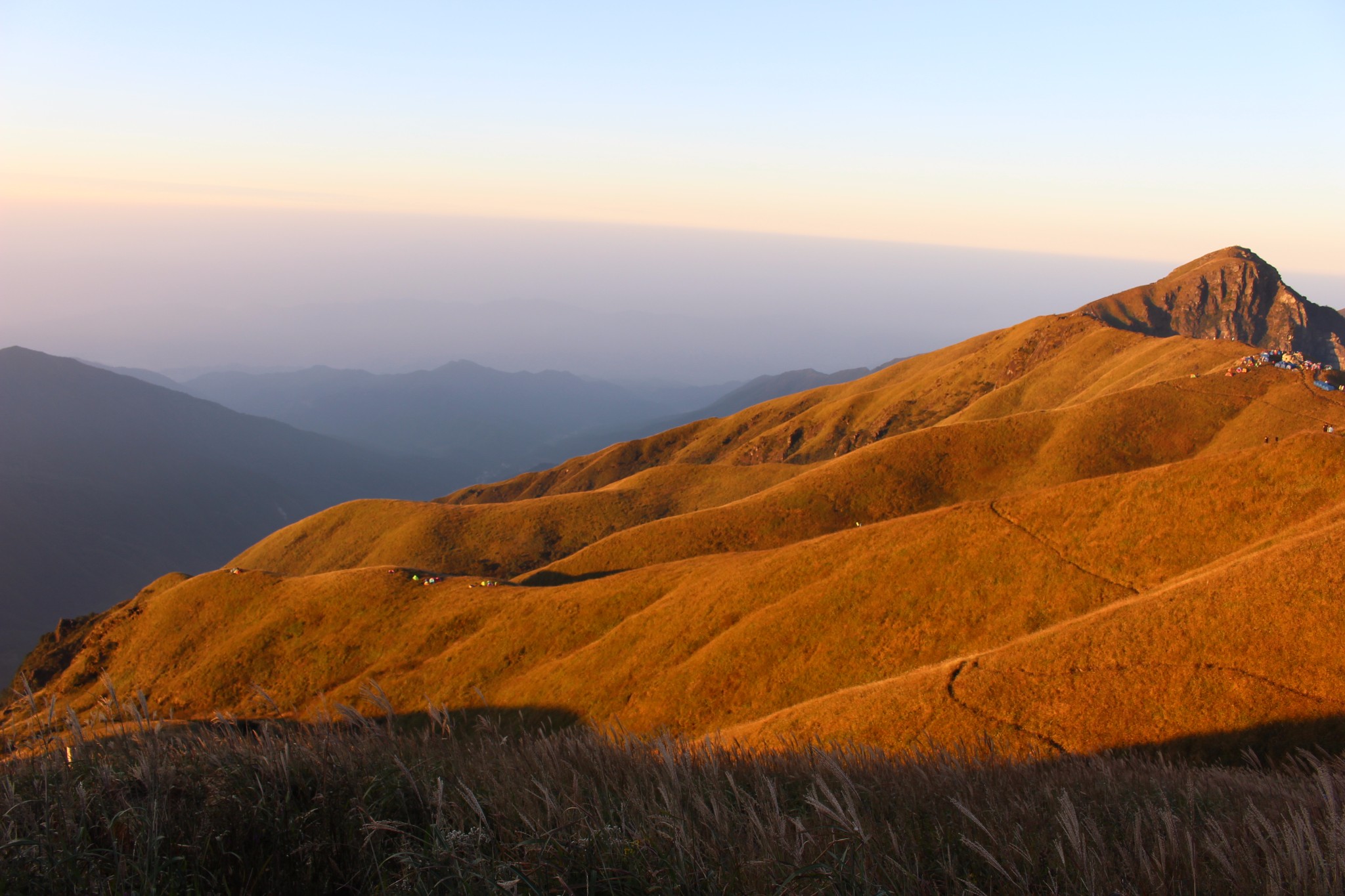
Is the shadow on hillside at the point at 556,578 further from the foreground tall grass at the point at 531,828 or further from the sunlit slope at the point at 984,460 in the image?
the foreground tall grass at the point at 531,828

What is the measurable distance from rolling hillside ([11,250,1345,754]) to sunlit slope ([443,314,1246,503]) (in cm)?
190

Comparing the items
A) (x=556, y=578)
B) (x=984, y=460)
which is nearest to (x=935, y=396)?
(x=984, y=460)

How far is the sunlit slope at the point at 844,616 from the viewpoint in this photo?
1206 inches

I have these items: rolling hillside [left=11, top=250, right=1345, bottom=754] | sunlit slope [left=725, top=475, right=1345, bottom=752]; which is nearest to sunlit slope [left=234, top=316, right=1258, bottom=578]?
rolling hillside [left=11, top=250, right=1345, bottom=754]

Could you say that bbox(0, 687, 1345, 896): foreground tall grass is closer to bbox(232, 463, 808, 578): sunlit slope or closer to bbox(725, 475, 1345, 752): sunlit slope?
bbox(725, 475, 1345, 752): sunlit slope

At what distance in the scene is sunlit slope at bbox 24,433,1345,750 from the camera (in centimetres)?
3064

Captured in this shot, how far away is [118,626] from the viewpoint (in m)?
78.2

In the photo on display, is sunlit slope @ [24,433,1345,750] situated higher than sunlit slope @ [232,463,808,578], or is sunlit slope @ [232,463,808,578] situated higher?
sunlit slope @ [24,433,1345,750]

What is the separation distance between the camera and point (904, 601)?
134 ft

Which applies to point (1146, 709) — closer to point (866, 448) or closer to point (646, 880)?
point (646, 880)

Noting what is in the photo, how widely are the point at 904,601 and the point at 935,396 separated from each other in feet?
414

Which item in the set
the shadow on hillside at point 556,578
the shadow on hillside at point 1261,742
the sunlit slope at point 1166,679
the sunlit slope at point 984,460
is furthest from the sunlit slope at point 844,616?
the sunlit slope at point 984,460

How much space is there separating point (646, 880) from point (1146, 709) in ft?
86.4

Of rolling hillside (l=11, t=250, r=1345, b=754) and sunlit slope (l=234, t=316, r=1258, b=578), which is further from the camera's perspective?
sunlit slope (l=234, t=316, r=1258, b=578)
